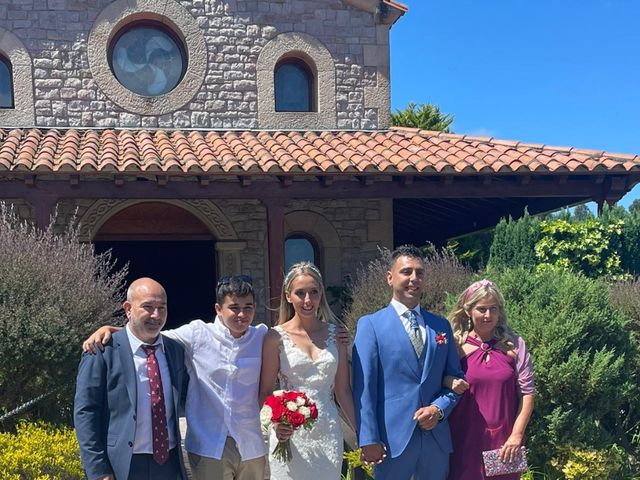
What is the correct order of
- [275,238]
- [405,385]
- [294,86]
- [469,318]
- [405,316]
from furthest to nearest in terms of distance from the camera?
[294,86] < [275,238] < [469,318] < [405,316] < [405,385]

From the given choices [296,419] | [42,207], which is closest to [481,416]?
[296,419]

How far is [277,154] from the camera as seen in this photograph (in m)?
8.27

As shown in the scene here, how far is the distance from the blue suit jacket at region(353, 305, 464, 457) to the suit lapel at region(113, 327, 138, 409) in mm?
1092

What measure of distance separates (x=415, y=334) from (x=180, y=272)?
960cm

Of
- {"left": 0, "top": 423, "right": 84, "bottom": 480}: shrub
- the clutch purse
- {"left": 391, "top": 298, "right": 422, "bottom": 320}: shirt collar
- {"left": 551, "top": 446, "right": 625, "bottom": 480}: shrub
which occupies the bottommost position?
{"left": 551, "top": 446, "right": 625, "bottom": 480}: shrub

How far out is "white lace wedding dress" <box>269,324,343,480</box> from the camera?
10.2 feet

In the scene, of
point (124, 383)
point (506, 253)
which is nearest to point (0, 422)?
point (124, 383)

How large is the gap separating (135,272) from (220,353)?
9232mm

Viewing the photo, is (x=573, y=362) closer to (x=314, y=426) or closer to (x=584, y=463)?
(x=584, y=463)

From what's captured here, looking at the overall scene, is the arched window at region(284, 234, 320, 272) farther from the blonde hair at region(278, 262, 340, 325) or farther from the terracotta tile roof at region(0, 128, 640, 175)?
the blonde hair at region(278, 262, 340, 325)

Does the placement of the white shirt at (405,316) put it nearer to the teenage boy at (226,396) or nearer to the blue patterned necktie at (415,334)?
the blue patterned necktie at (415,334)

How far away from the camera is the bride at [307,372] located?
3.13 meters

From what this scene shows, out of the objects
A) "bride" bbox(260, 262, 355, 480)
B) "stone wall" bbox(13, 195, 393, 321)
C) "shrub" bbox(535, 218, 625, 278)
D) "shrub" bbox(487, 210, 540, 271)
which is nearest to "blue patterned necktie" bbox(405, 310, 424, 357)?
"bride" bbox(260, 262, 355, 480)

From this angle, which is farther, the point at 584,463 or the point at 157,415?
the point at 584,463
